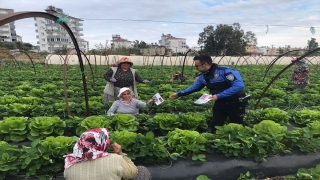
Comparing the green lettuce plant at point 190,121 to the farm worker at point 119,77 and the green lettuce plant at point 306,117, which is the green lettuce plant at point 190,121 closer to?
the farm worker at point 119,77

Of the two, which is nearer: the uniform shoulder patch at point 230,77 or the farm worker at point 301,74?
the uniform shoulder patch at point 230,77

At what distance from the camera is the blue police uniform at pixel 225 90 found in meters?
3.21

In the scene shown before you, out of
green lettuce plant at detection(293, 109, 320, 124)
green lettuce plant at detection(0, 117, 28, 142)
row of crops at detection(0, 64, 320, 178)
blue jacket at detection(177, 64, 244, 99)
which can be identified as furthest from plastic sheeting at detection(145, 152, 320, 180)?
green lettuce plant at detection(0, 117, 28, 142)

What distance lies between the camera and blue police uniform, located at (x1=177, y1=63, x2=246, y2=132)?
3.21 meters

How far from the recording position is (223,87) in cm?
336

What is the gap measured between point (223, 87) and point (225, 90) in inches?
5.7

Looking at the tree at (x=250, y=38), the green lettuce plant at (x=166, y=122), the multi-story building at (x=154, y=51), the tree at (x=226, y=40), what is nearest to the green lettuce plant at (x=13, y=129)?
the green lettuce plant at (x=166, y=122)

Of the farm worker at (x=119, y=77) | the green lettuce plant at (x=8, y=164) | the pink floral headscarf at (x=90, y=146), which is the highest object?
the farm worker at (x=119, y=77)

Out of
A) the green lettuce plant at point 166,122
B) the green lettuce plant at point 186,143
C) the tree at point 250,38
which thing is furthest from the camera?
the tree at point 250,38

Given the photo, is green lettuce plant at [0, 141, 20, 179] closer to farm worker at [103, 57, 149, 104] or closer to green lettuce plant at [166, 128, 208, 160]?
green lettuce plant at [166, 128, 208, 160]

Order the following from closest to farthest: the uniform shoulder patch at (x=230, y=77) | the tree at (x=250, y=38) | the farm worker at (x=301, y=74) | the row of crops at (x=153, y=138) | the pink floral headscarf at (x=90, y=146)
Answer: the pink floral headscarf at (x=90, y=146)
the row of crops at (x=153, y=138)
the uniform shoulder patch at (x=230, y=77)
the farm worker at (x=301, y=74)
the tree at (x=250, y=38)

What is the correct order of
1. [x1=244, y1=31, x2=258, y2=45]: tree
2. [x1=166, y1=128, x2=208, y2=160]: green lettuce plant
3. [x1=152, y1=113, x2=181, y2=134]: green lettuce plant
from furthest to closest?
[x1=244, y1=31, x2=258, y2=45]: tree, [x1=152, y1=113, x2=181, y2=134]: green lettuce plant, [x1=166, y1=128, x2=208, y2=160]: green lettuce plant

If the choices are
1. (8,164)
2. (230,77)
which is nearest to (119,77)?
(230,77)

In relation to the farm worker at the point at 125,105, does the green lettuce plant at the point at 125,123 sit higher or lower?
lower
